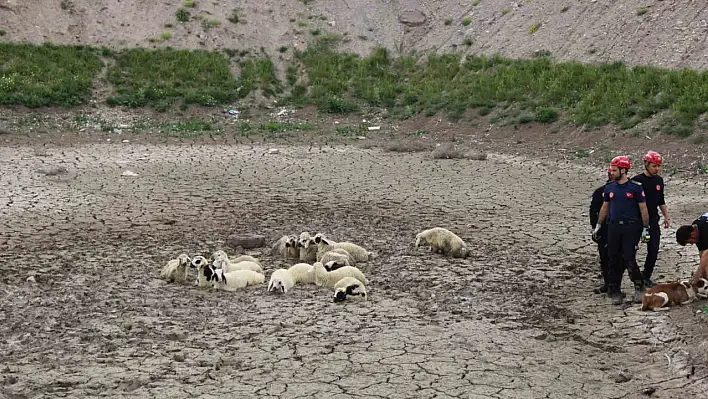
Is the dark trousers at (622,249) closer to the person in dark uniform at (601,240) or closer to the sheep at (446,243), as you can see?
the person in dark uniform at (601,240)

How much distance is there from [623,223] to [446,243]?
288 cm

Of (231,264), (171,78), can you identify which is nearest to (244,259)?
(231,264)

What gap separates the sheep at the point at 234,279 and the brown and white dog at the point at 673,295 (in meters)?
4.54

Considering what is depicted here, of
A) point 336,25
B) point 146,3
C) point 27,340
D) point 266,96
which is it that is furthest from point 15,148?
point 336,25

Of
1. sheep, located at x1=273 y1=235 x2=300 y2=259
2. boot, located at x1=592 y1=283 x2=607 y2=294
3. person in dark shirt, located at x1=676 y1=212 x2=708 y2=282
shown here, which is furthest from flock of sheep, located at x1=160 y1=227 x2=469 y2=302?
person in dark shirt, located at x1=676 y1=212 x2=708 y2=282

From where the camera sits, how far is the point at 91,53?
30.2m

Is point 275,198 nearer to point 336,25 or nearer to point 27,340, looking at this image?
point 27,340

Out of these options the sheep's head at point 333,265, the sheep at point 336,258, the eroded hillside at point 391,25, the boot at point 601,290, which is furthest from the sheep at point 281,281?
Answer: the eroded hillside at point 391,25

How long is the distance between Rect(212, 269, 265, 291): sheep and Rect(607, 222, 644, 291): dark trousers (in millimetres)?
4189

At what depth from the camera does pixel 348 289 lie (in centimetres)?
948

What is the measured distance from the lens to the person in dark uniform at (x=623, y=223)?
922 cm

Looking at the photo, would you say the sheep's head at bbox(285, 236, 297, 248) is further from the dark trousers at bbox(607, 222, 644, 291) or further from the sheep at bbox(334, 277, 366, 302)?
the dark trousers at bbox(607, 222, 644, 291)

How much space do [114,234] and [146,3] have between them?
2362 cm

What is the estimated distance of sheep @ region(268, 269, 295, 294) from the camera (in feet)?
32.4
